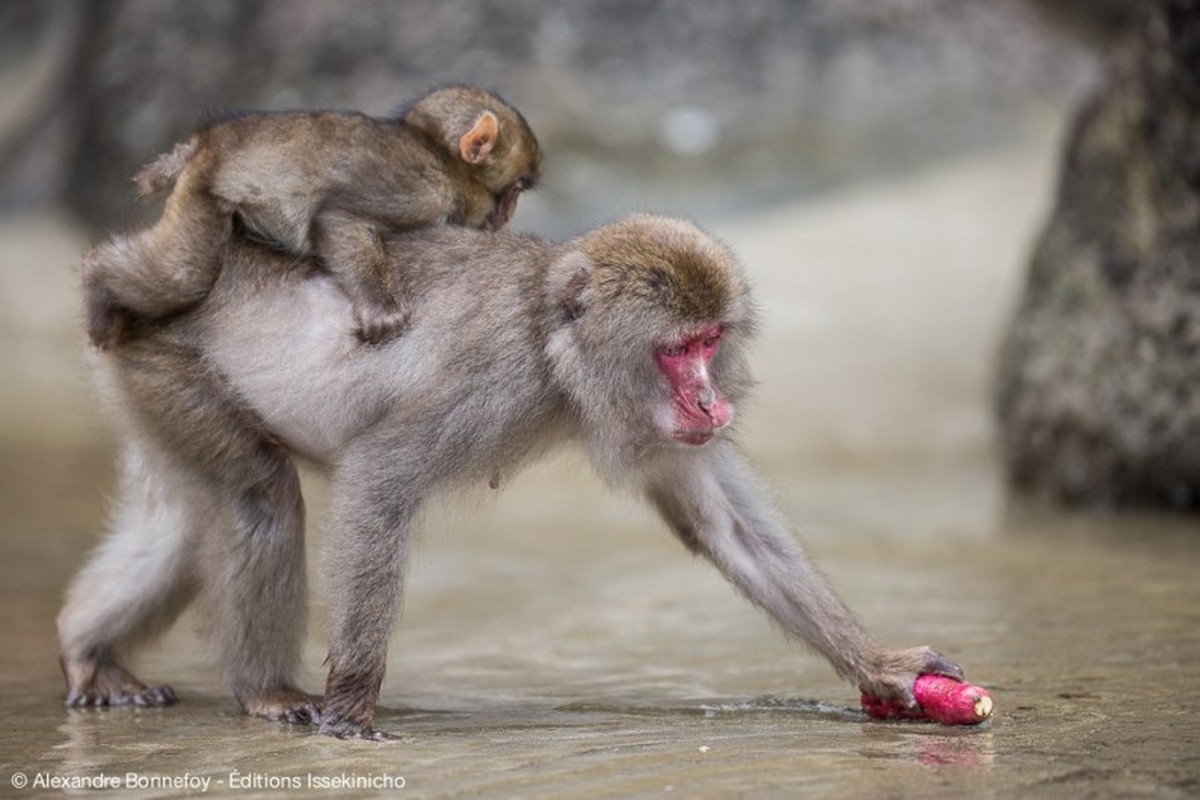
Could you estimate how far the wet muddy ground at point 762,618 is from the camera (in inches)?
167

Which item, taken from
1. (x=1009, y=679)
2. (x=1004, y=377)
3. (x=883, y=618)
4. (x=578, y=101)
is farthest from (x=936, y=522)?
(x=578, y=101)

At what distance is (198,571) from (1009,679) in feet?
8.29

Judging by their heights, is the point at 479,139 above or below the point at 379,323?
above

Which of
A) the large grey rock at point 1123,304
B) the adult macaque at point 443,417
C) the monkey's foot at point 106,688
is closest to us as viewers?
the adult macaque at point 443,417

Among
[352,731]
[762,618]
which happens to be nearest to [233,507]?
[352,731]

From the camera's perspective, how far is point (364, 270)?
5262mm

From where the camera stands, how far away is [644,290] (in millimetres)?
4984

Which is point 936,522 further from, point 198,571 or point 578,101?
point 578,101

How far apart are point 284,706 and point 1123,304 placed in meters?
5.87

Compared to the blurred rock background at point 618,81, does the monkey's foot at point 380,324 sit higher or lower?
lower

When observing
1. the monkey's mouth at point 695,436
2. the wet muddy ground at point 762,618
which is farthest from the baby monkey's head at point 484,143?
the monkey's mouth at point 695,436

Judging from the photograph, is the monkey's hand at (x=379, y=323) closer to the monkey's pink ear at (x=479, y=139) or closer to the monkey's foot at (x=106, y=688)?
the monkey's pink ear at (x=479, y=139)

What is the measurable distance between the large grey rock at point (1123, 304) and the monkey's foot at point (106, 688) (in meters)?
5.56

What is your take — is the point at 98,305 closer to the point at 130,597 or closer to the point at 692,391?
the point at 130,597
